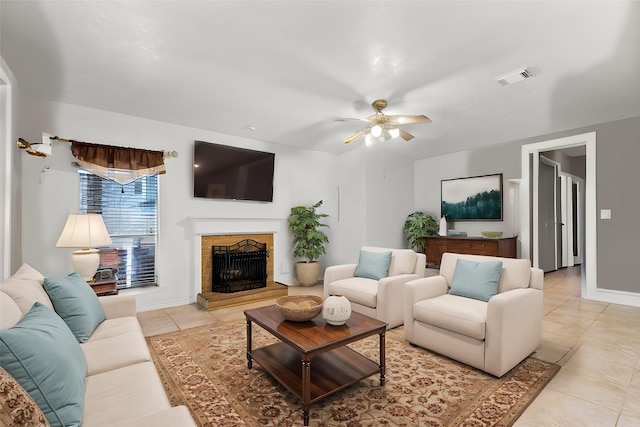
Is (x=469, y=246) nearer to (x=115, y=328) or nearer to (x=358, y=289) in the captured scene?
(x=358, y=289)

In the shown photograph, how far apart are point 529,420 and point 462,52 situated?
102 inches

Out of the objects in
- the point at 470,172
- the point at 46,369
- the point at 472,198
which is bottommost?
the point at 46,369

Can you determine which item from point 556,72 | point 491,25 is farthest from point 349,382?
point 556,72

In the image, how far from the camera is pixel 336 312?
2.04m

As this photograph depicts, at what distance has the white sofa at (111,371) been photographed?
111 cm

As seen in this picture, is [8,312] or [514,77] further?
[514,77]

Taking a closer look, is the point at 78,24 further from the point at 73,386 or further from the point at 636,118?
the point at 636,118

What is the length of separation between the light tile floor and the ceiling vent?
248 centimetres

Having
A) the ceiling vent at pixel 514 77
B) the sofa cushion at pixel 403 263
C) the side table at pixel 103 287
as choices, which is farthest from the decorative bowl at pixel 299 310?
the ceiling vent at pixel 514 77

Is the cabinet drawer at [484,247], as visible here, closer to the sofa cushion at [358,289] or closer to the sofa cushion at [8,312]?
the sofa cushion at [358,289]

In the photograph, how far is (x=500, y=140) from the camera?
494 cm

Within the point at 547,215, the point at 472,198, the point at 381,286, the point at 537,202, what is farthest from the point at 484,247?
the point at 381,286

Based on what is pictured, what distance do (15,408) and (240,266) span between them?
3700 millimetres

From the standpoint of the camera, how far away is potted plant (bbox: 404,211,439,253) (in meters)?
5.93
